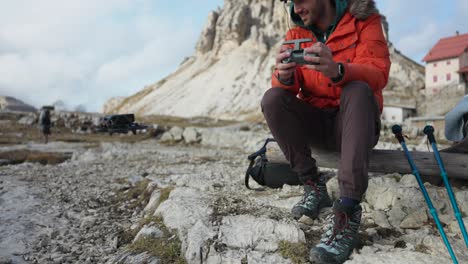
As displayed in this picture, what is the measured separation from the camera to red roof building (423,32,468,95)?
129ft

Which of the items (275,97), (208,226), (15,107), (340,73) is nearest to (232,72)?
(15,107)

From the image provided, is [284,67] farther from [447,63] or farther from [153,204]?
[447,63]

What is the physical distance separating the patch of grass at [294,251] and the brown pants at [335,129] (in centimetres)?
53

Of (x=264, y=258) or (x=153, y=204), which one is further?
(x=153, y=204)

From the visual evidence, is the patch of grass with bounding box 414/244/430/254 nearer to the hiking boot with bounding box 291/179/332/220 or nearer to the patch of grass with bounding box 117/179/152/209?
the hiking boot with bounding box 291/179/332/220

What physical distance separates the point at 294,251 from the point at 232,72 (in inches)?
2280

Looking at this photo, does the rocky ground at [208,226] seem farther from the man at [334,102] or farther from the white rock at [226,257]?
the man at [334,102]

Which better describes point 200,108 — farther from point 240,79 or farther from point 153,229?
point 153,229

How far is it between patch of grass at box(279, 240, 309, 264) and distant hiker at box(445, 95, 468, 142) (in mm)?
2094

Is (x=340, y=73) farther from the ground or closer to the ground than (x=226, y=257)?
farther from the ground

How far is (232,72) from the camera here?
195ft

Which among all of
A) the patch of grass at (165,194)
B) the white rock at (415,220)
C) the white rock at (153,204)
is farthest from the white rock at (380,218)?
the white rock at (153,204)

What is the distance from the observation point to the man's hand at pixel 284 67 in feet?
9.18

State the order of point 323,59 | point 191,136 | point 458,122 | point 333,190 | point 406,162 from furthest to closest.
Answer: point 191,136, point 333,190, point 406,162, point 458,122, point 323,59
